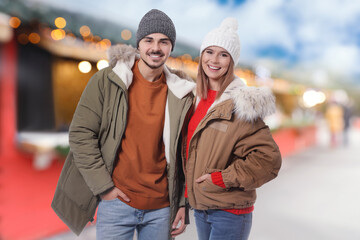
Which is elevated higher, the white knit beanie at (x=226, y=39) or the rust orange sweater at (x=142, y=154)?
the white knit beanie at (x=226, y=39)

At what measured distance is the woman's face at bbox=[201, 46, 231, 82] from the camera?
1580 mm

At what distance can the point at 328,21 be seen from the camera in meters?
7.00

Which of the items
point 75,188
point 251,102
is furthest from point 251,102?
point 75,188

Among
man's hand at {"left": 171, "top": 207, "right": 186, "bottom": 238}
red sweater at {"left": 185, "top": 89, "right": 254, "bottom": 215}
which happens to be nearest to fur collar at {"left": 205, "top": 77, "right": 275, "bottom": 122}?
red sweater at {"left": 185, "top": 89, "right": 254, "bottom": 215}

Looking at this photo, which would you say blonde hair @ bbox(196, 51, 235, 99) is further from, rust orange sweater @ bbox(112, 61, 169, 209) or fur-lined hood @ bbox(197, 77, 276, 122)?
rust orange sweater @ bbox(112, 61, 169, 209)

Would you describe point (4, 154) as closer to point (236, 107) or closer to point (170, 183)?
point (170, 183)

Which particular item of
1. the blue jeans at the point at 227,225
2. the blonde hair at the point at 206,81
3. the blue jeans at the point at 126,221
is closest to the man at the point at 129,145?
the blue jeans at the point at 126,221

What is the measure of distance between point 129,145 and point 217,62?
0.61 m

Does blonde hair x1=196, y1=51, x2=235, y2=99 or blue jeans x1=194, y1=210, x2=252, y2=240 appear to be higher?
blonde hair x1=196, y1=51, x2=235, y2=99

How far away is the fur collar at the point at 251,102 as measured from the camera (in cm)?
142

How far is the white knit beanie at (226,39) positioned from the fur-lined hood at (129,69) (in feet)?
0.71

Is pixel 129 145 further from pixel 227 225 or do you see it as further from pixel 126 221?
pixel 227 225

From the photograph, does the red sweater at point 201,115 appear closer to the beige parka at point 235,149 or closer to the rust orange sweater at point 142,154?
the beige parka at point 235,149

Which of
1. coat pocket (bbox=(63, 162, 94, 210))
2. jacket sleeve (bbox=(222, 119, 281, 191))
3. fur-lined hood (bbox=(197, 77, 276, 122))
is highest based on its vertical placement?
fur-lined hood (bbox=(197, 77, 276, 122))
